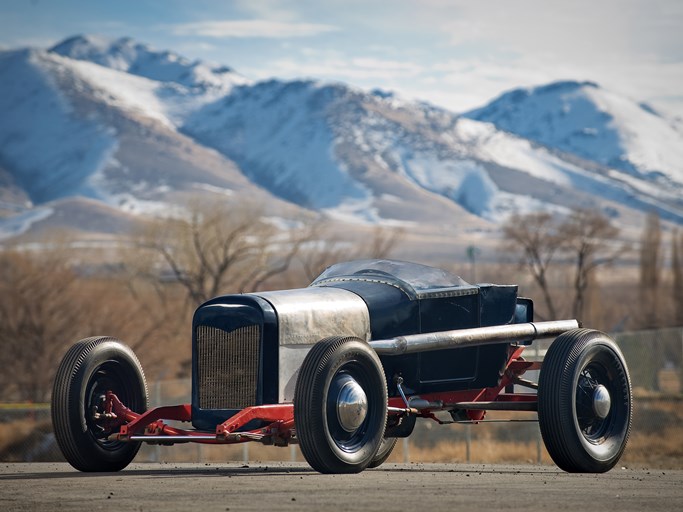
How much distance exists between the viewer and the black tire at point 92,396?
13164mm

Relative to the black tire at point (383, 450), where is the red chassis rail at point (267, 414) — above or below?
above

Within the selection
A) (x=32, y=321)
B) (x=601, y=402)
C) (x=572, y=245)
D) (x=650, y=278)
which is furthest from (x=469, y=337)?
(x=650, y=278)

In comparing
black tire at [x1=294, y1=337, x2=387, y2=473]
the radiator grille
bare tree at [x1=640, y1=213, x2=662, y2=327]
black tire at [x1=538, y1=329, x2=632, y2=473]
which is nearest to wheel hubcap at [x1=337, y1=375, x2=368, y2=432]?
black tire at [x1=294, y1=337, x2=387, y2=473]

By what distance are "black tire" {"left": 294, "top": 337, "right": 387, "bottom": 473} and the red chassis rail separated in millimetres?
493

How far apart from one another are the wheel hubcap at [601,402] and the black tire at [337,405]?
2.45m

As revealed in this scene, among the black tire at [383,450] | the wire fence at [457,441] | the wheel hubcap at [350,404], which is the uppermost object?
the wheel hubcap at [350,404]

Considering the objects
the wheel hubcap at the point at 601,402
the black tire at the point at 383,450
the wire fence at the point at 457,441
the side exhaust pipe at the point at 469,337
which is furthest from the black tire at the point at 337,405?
the wire fence at the point at 457,441

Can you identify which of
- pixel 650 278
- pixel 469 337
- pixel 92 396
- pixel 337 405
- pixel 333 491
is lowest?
pixel 650 278

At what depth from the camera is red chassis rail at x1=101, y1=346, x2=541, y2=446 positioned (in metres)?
12.2

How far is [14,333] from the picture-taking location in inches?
2067

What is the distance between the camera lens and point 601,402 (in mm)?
13773

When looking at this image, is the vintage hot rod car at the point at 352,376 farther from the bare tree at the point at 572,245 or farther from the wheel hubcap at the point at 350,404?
the bare tree at the point at 572,245

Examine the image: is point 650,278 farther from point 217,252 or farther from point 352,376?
point 352,376

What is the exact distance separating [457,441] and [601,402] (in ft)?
55.1
